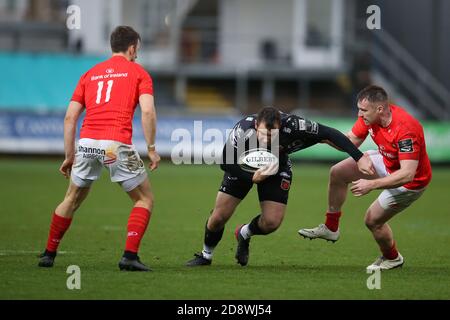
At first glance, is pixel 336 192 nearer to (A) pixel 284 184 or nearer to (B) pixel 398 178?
(A) pixel 284 184

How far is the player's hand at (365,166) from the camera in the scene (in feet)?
28.4

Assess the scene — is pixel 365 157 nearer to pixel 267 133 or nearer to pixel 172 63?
pixel 267 133

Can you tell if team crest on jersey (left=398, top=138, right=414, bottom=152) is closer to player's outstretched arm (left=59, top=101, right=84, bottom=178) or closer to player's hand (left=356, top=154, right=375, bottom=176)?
player's hand (left=356, top=154, right=375, bottom=176)

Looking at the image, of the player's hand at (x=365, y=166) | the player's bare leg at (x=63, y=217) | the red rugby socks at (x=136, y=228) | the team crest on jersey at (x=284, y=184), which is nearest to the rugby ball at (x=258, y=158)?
the team crest on jersey at (x=284, y=184)

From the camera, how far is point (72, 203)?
860 cm

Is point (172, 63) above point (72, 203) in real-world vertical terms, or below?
above

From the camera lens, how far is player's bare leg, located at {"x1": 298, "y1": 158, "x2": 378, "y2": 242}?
9367mm

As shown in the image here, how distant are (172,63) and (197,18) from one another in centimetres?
444

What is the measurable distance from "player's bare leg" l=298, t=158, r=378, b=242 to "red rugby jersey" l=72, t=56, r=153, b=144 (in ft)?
7.34

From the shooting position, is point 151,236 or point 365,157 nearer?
point 365,157

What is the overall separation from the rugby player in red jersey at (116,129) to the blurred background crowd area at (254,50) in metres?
20.2

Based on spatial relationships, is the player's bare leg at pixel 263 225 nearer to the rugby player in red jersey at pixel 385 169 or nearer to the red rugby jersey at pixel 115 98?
the rugby player in red jersey at pixel 385 169

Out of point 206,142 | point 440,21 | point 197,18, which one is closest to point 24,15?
point 197,18

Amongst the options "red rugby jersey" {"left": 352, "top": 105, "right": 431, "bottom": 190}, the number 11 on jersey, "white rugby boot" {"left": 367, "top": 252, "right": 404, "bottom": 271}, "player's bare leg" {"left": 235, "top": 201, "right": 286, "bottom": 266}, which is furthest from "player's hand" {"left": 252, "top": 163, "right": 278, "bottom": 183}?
the number 11 on jersey
